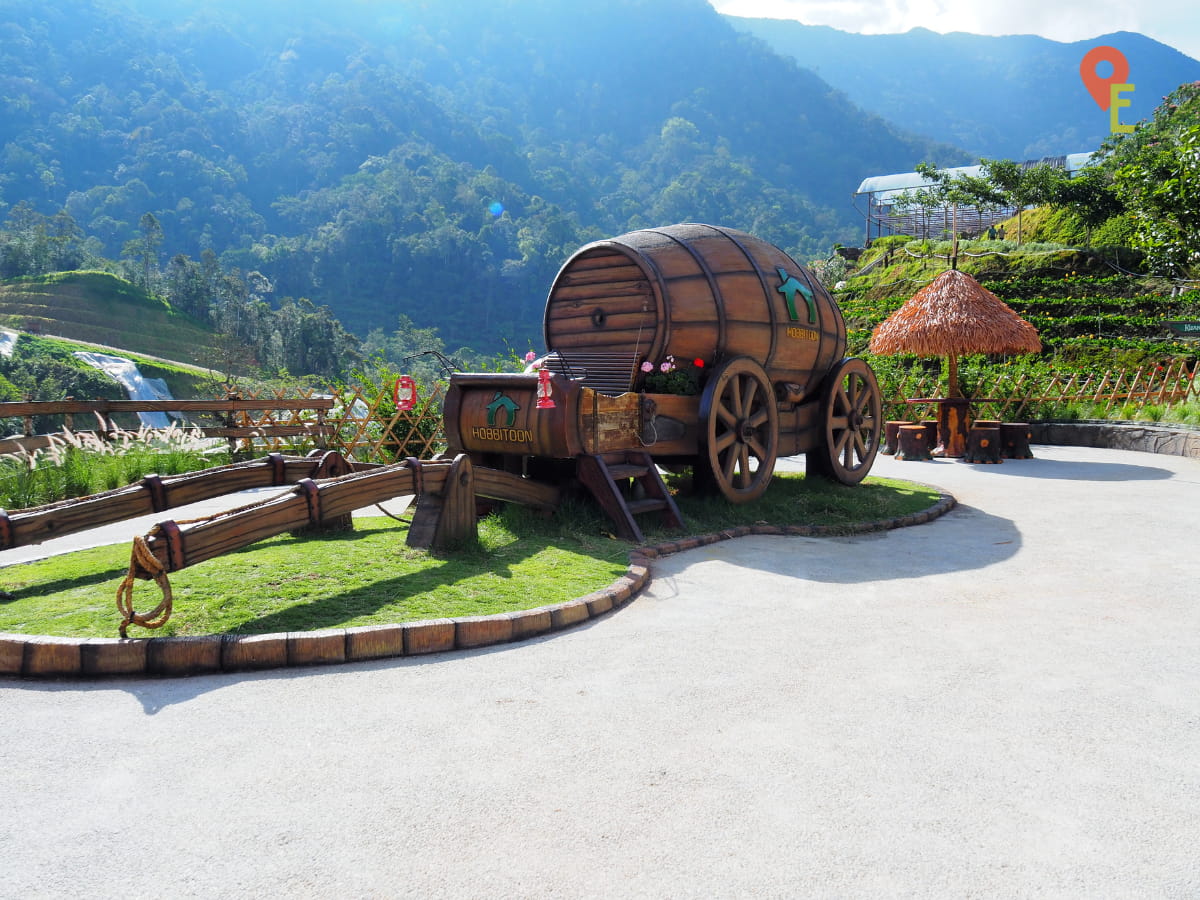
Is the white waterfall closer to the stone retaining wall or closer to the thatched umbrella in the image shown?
the thatched umbrella

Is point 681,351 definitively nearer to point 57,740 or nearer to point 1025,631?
point 1025,631

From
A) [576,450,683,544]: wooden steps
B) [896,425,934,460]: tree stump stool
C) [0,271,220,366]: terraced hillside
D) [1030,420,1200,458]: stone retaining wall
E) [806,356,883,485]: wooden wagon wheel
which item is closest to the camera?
[576,450,683,544]: wooden steps

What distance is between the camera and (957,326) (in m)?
13.1

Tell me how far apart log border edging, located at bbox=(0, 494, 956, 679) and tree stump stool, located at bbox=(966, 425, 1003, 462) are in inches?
410

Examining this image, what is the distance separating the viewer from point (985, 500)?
8797 millimetres

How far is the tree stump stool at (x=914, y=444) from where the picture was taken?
13477 millimetres

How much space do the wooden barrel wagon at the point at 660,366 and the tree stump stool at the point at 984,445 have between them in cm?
598

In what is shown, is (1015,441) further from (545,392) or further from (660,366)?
(545,392)

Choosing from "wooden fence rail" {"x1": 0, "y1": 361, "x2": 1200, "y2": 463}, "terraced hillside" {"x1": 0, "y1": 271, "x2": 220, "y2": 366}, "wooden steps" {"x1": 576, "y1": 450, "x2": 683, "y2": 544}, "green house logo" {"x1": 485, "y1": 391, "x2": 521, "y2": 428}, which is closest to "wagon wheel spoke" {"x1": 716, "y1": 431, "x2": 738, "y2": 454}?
"wooden steps" {"x1": 576, "y1": 450, "x2": 683, "y2": 544}

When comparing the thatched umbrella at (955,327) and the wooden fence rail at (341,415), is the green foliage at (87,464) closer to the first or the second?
the wooden fence rail at (341,415)

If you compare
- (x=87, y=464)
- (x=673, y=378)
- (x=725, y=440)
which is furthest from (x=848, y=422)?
(x=87, y=464)

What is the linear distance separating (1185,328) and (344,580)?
→ 2725 centimetres

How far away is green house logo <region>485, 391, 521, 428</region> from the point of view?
631cm

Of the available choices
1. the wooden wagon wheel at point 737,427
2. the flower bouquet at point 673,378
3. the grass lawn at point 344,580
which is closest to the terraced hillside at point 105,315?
the grass lawn at point 344,580
